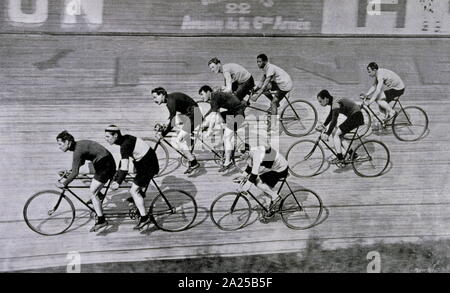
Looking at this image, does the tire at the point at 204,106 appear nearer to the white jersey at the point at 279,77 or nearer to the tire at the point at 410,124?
the white jersey at the point at 279,77

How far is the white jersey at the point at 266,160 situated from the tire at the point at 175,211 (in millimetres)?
927

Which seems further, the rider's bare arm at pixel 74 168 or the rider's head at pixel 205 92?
the rider's head at pixel 205 92

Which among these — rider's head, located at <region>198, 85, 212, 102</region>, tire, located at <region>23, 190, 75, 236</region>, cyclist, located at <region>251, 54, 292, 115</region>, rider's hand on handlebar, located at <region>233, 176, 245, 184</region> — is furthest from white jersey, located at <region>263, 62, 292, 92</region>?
tire, located at <region>23, 190, 75, 236</region>

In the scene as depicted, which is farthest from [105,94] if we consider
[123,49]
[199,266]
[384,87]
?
[384,87]

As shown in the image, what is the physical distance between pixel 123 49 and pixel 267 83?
2067mm

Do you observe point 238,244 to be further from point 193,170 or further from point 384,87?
point 384,87

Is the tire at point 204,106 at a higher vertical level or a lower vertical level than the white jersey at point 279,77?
lower

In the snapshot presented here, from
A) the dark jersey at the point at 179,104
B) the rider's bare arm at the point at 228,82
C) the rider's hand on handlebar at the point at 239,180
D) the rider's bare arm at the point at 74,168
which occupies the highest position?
the rider's bare arm at the point at 228,82

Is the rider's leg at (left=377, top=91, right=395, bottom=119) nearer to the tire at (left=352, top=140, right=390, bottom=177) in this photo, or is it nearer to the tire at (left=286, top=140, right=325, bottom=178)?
the tire at (left=352, top=140, right=390, bottom=177)

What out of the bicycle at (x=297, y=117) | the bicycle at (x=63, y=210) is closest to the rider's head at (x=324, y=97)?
the bicycle at (x=297, y=117)

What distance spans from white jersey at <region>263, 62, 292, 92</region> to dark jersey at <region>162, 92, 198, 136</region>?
3.81ft

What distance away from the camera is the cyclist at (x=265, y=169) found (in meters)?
7.16

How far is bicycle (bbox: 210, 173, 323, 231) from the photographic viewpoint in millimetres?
7449

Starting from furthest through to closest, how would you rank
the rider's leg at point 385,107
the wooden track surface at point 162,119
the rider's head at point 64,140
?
the rider's leg at point 385,107
the wooden track surface at point 162,119
the rider's head at point 64,140
